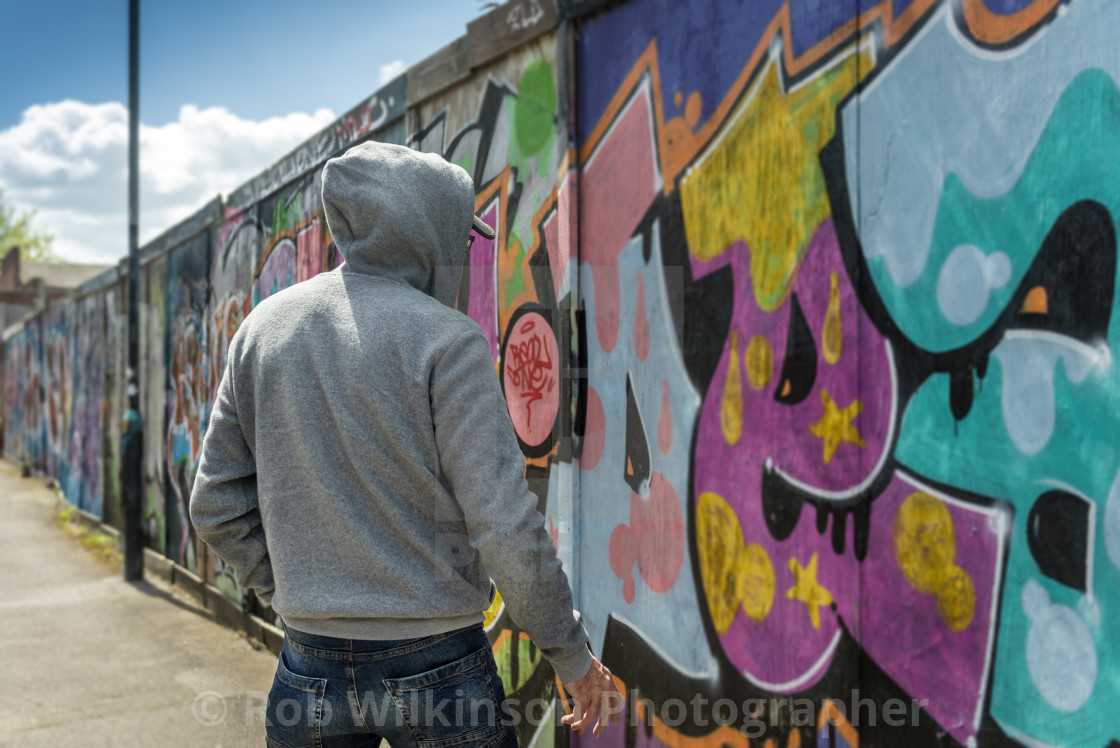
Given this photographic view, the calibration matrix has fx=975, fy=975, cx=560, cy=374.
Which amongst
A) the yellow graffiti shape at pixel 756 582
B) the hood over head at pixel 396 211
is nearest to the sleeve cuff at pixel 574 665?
the hood over head at pixel 396 211

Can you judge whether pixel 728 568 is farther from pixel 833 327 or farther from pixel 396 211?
pixel 396 211

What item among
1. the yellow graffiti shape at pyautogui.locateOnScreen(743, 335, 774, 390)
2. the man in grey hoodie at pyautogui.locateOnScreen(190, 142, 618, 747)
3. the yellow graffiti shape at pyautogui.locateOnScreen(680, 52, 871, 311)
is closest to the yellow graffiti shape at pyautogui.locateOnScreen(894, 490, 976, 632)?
the yellow graffiti shape at pyautogui.locateOnScreen(743, 335, 774, 390)

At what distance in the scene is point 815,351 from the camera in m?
2.60

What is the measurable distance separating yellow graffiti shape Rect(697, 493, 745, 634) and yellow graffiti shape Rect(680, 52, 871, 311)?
642 mm

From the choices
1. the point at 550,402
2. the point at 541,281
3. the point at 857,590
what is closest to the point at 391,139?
the point at 541,281

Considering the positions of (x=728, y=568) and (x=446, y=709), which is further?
(x=728, y=568)

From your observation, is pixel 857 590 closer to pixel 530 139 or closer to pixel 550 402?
pixel 550 402

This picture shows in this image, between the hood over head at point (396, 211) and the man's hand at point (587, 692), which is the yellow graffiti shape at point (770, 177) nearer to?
the hood over head at point (396, 211)

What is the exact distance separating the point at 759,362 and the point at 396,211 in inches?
49.1

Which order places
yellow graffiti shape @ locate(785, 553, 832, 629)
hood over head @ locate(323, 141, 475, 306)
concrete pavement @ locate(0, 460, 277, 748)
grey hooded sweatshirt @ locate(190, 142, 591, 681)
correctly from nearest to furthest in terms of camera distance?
grey hooded sweatshirt @ locate(190, 142, 591, 681), hood over head @ locate(323, 141, 475, 306), yellow graffiti shape @ locate(785, 553, 832, 629), concrete pavement @ locate(0, 460, 277, 748)

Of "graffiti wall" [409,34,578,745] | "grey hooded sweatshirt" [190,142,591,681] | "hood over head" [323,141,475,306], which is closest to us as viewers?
"grey hooded sweatshirt" [190,142,591,681]

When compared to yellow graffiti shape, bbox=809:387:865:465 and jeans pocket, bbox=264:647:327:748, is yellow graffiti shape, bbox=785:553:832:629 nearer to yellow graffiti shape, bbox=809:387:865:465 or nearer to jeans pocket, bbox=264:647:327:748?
yellow graffiti shape, bbox=809:387:865:465

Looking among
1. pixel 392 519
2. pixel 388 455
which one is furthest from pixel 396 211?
pixel 392 519

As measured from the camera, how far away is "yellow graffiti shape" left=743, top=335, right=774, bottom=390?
9.05 ft
